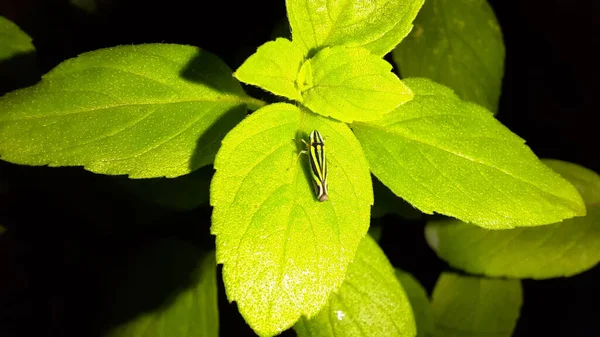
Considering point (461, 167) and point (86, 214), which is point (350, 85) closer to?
point (461, 167)

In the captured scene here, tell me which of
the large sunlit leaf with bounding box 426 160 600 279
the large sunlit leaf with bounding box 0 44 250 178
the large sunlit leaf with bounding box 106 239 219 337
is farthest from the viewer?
the large sunlit leaf with bounding box 426 160 600 279

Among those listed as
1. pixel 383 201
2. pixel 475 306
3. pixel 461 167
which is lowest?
pixel 475 306

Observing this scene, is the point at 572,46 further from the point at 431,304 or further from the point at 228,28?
the point at 228,28

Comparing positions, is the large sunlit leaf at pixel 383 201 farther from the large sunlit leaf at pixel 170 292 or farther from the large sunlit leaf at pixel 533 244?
the large sunlit leaf at pixel 170 292

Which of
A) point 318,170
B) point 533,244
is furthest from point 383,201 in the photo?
point 318,170

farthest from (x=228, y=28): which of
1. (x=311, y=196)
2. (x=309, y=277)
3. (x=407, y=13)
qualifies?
(x=309, y=277)

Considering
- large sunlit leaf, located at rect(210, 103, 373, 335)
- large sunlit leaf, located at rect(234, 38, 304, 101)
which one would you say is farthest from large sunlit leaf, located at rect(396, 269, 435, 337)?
large sunlit leaf, located at rect(234, 38, 304, 101)

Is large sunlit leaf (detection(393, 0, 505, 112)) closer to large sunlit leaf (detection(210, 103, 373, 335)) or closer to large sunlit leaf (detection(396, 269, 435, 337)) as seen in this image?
large sunlit leaf (detection(396, 269, 435, 337))
